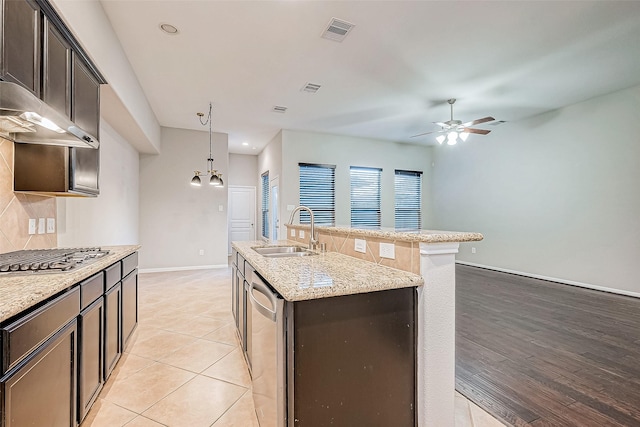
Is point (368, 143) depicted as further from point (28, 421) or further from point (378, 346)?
point (28, 421)

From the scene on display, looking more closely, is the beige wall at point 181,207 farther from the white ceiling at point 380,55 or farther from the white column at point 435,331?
the white column at point 435,331

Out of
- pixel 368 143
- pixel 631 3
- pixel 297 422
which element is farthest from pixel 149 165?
pixel 631 3

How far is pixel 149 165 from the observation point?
5816mm

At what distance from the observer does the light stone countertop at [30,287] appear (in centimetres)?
101

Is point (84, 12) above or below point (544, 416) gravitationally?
above

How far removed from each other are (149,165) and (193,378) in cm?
492

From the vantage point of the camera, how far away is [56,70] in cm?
186

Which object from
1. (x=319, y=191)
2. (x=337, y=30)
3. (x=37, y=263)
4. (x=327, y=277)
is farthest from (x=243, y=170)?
(x=327, y=277)

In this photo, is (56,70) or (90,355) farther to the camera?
(56,70)

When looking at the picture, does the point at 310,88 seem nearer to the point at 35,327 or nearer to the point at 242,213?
the point at 35,327

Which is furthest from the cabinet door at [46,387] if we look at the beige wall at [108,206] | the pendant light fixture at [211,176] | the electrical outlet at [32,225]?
the pendant light fixture at [211,176]

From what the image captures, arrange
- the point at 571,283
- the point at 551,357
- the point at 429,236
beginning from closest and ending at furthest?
the point at 429,236 → the point at 551,357 → the point at 571,283

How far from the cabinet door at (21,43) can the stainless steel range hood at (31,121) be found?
0.22 meters

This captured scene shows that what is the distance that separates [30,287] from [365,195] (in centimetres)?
615
